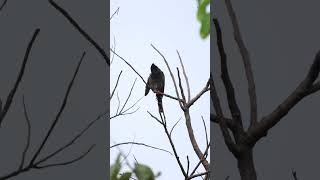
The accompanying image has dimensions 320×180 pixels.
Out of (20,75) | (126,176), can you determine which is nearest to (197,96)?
(126,176)

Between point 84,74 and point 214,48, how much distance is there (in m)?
0.28

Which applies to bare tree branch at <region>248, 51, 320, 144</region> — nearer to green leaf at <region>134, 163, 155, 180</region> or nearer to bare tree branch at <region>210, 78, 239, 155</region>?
bare tree branch at <region>210, 78, 239, 155</region>

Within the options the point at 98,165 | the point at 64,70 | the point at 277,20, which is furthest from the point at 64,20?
the point at 277,20

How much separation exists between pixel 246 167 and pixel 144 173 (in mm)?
716

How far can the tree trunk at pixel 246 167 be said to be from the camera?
0.97 feet

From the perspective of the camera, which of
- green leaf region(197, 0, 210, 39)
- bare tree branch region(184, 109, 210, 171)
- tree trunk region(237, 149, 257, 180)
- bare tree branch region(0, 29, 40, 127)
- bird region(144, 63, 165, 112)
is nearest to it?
tree trunk region(237, 149, 257, 180)

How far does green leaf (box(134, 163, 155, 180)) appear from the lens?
991 millimetres

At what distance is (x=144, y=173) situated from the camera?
997 millimetres

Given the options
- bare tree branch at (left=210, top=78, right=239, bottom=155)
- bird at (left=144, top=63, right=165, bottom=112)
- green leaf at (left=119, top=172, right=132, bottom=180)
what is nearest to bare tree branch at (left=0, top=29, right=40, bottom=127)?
bare tree branch at (left=210, top=78, right=239, bottom=155)

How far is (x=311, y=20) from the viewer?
0.53 metres

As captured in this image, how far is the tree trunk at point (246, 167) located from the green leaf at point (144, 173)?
2.30 feet

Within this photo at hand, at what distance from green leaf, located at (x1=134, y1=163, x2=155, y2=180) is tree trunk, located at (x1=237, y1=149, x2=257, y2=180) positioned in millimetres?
701

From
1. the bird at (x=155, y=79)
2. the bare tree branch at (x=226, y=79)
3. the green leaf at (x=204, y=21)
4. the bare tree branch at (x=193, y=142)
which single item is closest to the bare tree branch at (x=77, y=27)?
the green leaf at (x=204, y=21)

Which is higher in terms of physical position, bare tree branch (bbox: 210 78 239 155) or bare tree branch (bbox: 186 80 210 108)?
bare tree branch (bbox: 186 80 210 108)
